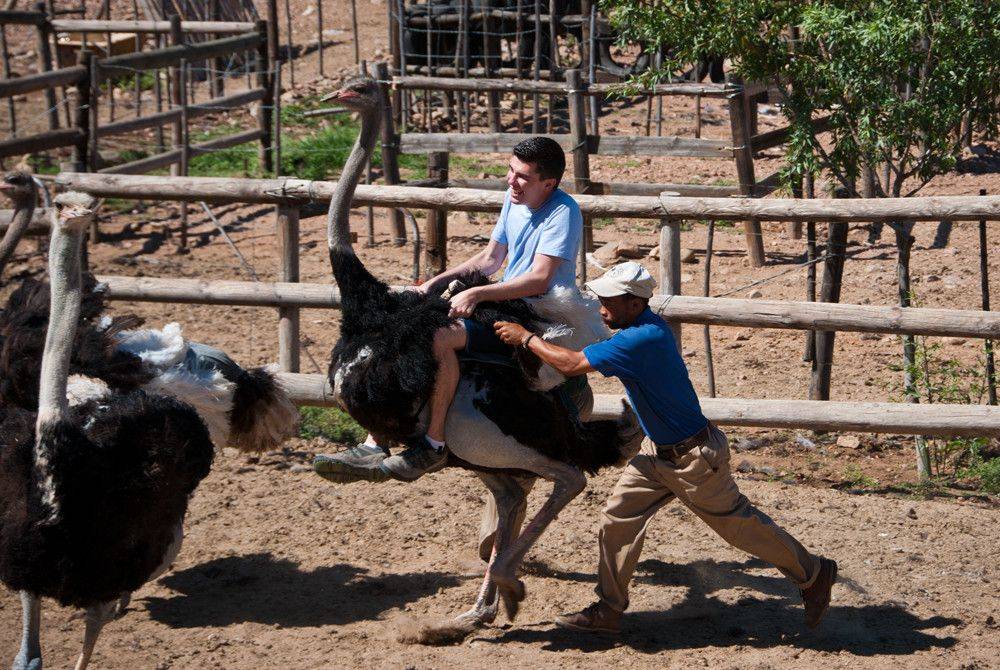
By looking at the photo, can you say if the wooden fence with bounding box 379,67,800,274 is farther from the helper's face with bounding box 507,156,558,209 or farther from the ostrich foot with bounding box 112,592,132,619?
the ostrich foot with bounding box 112,592,132,619

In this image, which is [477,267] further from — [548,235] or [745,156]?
[745,156]

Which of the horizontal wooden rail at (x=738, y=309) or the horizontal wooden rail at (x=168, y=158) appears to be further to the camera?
the horizontal wooden rail at (x=168, y=158)

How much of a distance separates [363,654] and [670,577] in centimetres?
137

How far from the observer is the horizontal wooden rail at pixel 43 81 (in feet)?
36.2

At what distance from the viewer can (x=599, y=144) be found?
11109 millimetres

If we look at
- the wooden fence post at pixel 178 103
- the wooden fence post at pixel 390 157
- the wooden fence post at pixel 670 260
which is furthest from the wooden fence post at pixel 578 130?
the wooden fence post at pixel 670 260

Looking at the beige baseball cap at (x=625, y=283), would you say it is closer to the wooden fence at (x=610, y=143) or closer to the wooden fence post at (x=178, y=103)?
the wooden fence at (x=610, y=143)

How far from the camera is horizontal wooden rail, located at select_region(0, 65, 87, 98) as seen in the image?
11.0 metres

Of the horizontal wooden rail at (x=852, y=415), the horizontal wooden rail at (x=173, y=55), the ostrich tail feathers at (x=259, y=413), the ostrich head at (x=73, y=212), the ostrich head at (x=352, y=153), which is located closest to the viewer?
the ostrich head at (x=73, y=212)

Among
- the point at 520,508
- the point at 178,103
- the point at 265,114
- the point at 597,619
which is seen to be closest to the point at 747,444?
the point at 520,508

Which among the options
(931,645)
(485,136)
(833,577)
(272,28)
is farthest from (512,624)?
(272,28)

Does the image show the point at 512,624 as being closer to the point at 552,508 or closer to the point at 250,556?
the point at 552,508

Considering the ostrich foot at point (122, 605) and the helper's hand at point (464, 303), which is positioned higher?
the helper's hand at point (464, 303)

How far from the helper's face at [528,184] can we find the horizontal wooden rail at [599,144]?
6.28 m
